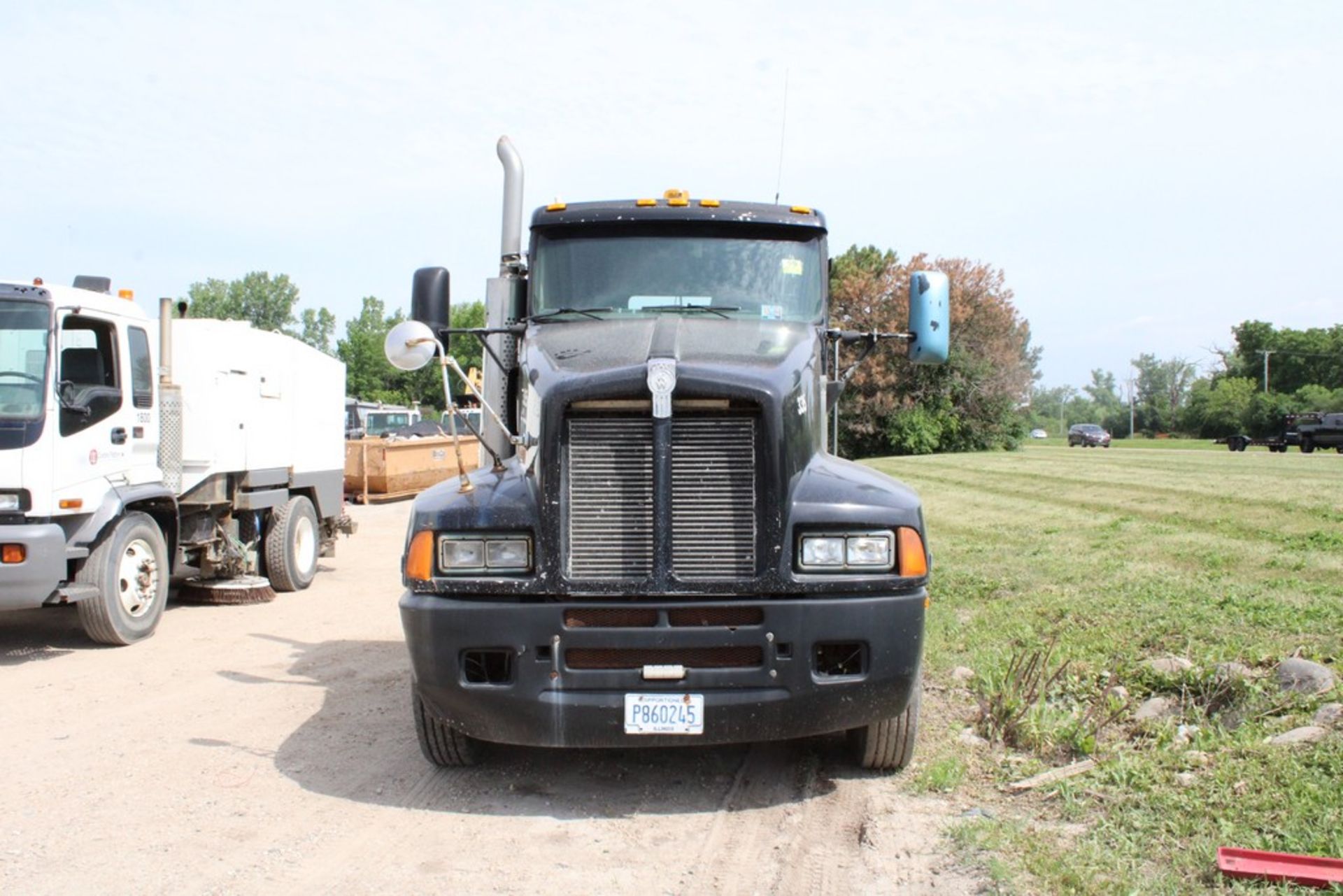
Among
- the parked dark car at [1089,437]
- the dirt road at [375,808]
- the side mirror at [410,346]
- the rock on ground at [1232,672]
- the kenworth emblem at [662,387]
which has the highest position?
the side mirror at [410,346]

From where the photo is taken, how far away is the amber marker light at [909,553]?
15.7 feet

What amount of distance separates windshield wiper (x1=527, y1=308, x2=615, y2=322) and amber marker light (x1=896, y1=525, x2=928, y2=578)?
2.33 m

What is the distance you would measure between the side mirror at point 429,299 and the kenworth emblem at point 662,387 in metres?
2.24

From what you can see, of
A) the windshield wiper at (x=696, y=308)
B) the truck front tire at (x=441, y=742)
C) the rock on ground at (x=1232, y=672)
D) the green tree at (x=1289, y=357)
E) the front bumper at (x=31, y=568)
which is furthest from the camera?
the green tree at (x=1289, y=357)

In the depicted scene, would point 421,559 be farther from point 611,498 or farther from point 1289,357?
point 1289,357

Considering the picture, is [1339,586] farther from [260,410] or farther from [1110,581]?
[260,410]

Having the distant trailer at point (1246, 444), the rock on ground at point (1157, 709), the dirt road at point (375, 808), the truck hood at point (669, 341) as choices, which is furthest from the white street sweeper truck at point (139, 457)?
the distant trailer at point (1246, 444)

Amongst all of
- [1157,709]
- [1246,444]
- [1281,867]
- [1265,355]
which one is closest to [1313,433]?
[1246,444]

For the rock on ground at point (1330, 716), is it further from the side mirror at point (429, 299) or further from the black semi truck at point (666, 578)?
the side mirror at point (429, 299)

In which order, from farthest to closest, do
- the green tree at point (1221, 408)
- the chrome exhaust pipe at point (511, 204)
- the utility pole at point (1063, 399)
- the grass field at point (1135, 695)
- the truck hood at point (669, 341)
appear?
the utility pole at point (1063, 399) → the green tree at point (1221, 408) → the chrome exhaust pipe at point (511, 204) → the truck hood at point (669, 341) → the grass field at point (1135, 695)

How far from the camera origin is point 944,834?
446 cm

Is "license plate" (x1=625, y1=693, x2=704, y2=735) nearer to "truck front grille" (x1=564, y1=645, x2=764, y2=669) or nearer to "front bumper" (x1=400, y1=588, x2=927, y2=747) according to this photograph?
"front bumper" (x1=400, y1=588, x2=927, y2=747)

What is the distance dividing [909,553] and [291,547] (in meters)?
8.55

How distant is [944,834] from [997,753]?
1177 millimetres
